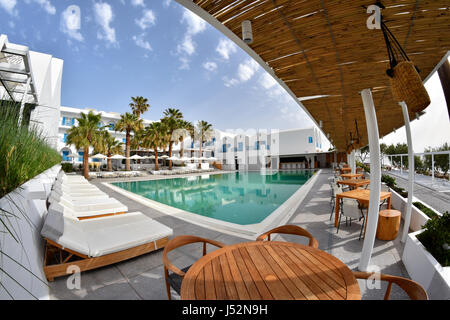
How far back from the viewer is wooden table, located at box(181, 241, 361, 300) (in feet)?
3.90

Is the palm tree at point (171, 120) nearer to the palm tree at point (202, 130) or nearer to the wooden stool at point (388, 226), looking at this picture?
the palm tree at point (202, 130)

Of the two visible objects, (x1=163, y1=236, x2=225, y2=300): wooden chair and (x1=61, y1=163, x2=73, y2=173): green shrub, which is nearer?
(x1=163, y1=236, x2=225, y2=300): wooden chair


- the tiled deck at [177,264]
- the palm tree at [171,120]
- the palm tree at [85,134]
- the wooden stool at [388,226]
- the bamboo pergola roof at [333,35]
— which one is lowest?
the tiled deck at [177,264]

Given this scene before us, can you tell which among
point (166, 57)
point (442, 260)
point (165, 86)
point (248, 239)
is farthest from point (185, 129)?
point (442, 260)

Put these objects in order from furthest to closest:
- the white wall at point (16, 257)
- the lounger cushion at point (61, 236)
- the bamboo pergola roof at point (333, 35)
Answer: the lounger cushion at point (61, 236) → the bamboo pergola roof at point (333, 35) → the white wall at point (16, 257)

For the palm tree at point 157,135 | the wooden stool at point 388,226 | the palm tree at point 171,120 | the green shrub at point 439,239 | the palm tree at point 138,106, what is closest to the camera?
the green shrub at point 439,239

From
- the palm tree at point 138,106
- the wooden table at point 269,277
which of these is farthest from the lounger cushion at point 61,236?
the palm tree at point 138,106

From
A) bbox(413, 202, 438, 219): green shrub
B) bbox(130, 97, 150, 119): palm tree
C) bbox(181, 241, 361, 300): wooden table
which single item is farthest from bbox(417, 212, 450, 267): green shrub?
bbox(130, 97, 150, 119): palm tree

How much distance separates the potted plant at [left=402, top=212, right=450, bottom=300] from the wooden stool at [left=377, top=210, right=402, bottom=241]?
832 millimetres

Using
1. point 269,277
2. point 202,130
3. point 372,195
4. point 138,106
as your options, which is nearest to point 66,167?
point 138,106

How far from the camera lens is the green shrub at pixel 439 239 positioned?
2.10 m

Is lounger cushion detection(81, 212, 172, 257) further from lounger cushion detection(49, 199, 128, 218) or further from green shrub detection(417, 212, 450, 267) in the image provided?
green shrub detection(417, 212, 450, 267)

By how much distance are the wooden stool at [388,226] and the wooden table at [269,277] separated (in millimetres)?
2886
